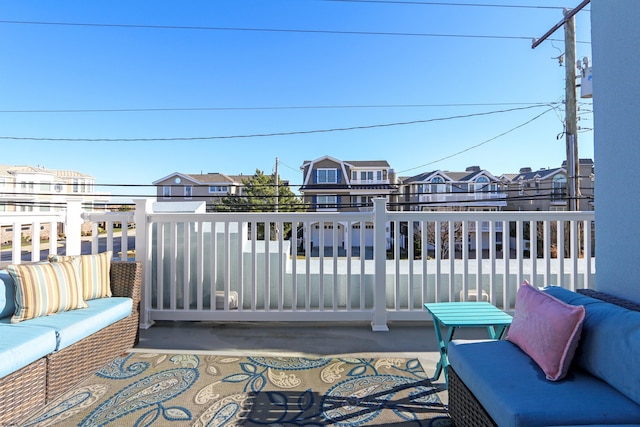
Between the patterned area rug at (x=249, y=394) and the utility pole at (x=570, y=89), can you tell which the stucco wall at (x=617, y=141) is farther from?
the utility pole at (x=570, y=89)

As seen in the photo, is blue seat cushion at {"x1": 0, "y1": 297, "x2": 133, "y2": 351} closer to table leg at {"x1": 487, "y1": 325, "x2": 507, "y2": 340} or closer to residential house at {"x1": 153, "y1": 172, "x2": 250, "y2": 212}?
table leg at {"x1": 487, "y1": 325, "x2": 507, "y2": 340}

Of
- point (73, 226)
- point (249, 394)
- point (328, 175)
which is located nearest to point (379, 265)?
point (249, 394)

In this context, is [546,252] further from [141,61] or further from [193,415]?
[141,61]

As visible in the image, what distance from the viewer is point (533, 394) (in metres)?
1.08

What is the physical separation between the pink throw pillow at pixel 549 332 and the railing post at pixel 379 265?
141 cm

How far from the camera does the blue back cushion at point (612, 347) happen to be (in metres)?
1.04

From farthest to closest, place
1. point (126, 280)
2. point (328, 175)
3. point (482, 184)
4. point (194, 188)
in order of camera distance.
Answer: point (194, 188) < point (328, 175) < point (482, 184) < point (126, 280)

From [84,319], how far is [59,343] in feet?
0.72

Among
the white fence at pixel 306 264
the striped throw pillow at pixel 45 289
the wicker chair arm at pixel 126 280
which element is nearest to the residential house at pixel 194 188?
the white fence at pixel 306 264

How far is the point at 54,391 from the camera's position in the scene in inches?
66.1

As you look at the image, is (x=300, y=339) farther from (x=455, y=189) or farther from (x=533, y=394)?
(x=455, y=189)

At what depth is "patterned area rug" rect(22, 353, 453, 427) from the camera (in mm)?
1555

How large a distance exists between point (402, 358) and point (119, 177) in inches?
752

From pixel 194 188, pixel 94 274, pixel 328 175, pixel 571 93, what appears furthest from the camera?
pixel 194 188
